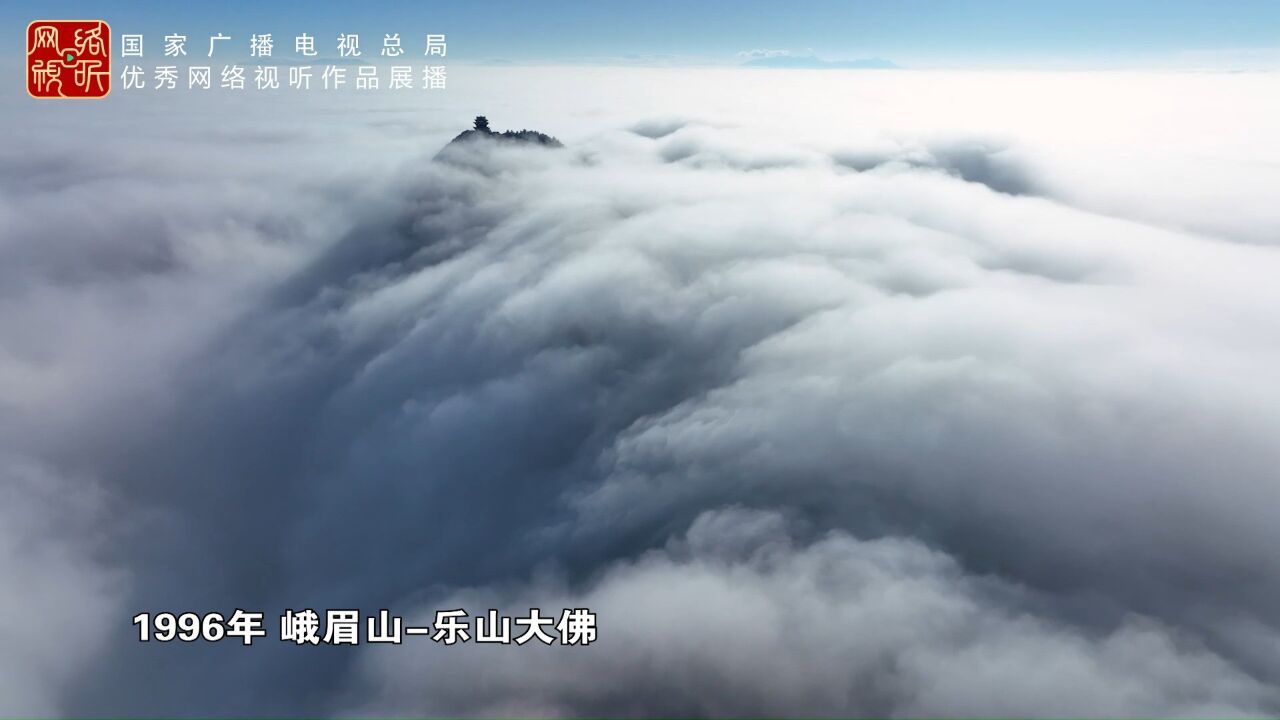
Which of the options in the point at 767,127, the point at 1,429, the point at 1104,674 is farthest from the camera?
the point at 767,127

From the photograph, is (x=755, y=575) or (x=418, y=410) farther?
(x=418, y=410)

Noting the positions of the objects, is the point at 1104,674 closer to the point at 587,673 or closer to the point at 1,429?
the point at 587,673

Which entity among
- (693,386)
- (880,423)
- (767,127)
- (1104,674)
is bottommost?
(1104,674)

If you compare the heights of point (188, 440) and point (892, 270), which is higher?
point (892, 270)

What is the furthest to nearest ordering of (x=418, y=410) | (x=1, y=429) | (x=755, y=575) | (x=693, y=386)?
(x=1, y=429) → (x=418, y=410) → (x=693, y=386) → (x=755, y=575)

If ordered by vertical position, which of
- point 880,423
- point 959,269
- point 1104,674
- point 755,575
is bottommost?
point 1104,674

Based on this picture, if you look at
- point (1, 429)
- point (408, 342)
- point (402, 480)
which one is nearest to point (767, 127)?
point (408, 342)

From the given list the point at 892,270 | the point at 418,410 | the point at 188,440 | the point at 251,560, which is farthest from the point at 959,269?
the point at 188,440

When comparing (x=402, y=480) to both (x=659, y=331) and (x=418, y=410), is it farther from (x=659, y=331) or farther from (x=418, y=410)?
(x=659, y=331)

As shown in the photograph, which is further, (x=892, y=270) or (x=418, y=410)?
(x=892, y=270)
